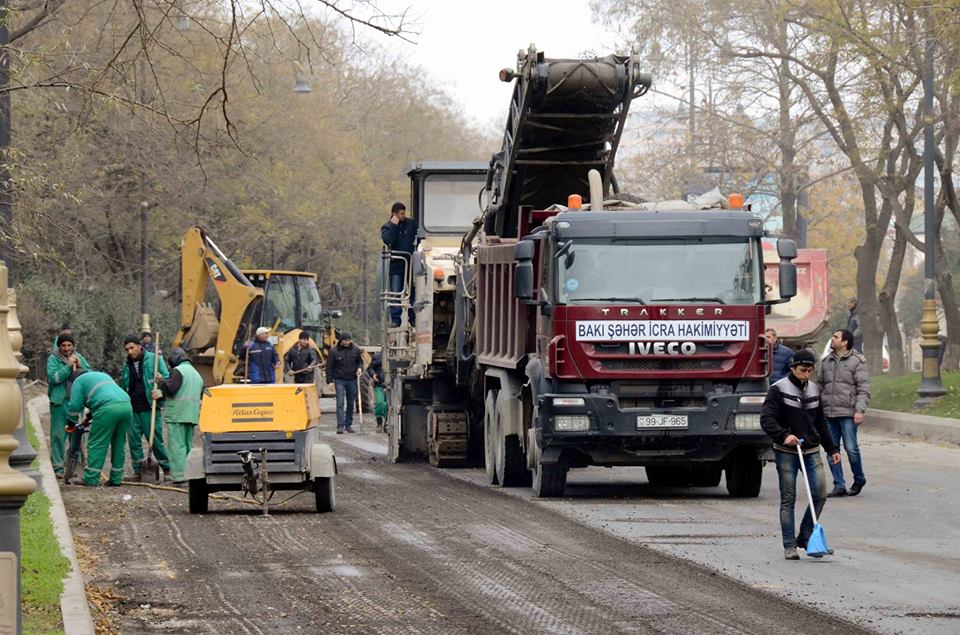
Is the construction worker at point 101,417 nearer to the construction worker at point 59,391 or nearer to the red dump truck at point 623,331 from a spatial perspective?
the construction worker at point 59,391

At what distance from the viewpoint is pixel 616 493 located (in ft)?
62.4

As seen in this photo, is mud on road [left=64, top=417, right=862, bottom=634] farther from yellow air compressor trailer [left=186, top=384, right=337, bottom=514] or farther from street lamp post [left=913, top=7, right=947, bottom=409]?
street lamp post [left=913, top=7, right=947, bottom=409]

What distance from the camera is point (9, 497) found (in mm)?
6238

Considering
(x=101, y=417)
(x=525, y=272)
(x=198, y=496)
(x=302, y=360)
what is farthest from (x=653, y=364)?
(x=302, y=360)

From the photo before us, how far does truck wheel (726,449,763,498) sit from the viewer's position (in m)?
18.2

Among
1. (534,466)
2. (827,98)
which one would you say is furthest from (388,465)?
(827,98)

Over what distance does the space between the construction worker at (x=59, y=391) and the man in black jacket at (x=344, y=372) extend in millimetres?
11021

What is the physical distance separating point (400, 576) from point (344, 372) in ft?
68.9

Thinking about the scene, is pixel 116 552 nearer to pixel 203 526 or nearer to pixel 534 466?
pixel 203 526

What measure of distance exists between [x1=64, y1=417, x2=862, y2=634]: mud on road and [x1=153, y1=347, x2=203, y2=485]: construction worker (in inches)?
113

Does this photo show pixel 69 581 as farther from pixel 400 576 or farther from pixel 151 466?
pixel 151 466

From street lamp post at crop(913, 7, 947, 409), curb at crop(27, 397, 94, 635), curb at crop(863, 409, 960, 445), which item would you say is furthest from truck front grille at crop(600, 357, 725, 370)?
street lamp post at crop(913, 7, 947, 409)

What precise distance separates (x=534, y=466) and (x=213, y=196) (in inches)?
1231

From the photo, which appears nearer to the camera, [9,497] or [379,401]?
[9,497]
